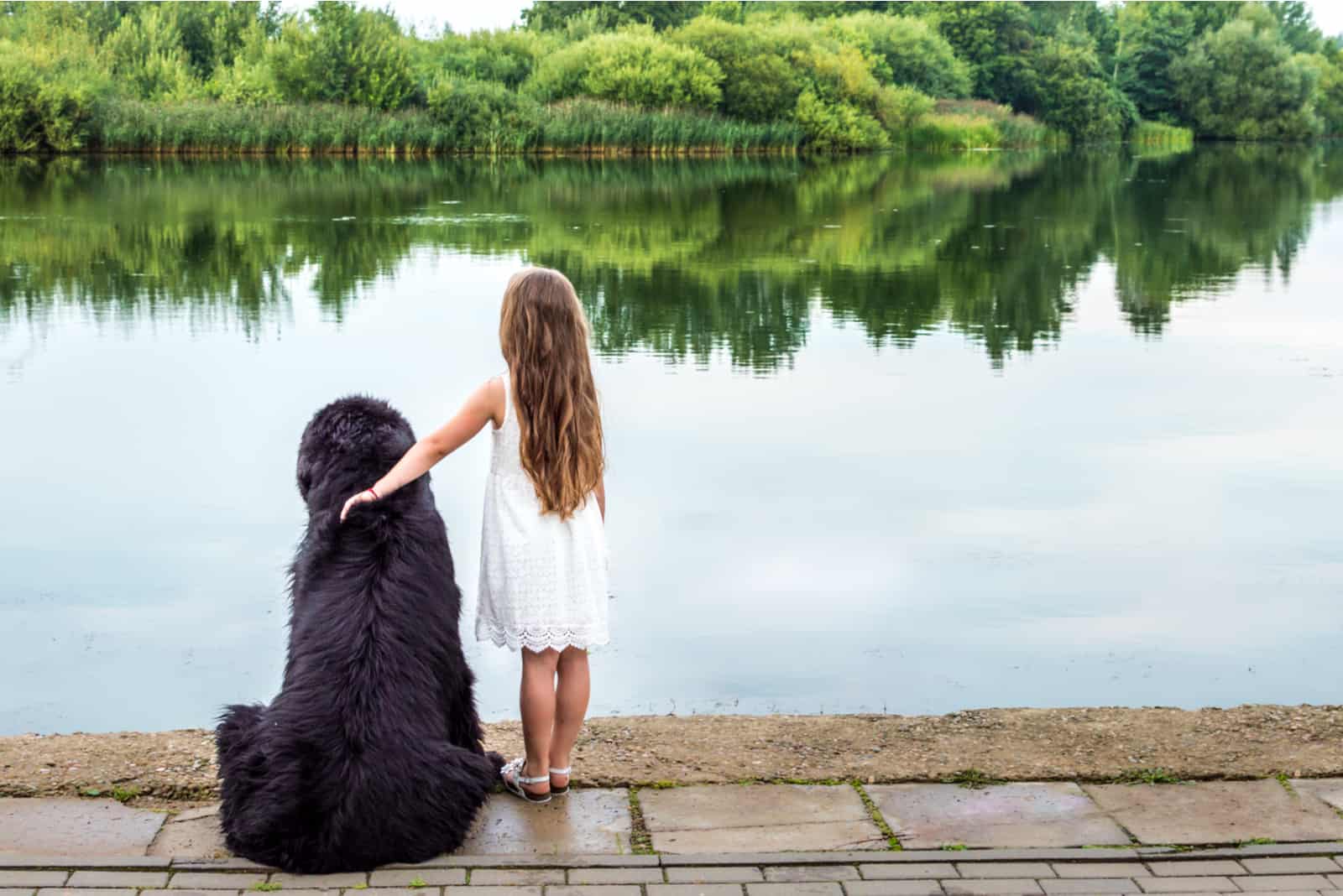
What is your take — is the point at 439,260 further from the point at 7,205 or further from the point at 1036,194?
the point at 1036,194

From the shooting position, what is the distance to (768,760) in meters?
4.32

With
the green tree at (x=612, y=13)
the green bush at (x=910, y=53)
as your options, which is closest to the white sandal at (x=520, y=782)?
the green bush at (x=910, y=53)

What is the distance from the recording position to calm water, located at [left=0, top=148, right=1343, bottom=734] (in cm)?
626

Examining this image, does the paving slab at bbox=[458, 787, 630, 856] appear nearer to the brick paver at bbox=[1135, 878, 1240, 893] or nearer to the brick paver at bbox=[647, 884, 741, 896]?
the brick paver at bbox=[647, 884, 741, 896]

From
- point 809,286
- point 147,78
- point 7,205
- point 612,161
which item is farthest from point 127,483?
point 147,78

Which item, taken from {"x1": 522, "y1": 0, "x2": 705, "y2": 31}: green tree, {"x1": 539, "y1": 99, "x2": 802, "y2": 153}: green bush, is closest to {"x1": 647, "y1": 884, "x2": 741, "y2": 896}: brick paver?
{"x1": 539, "y1": 99, "x2": 802, "y2": 153}: green bush

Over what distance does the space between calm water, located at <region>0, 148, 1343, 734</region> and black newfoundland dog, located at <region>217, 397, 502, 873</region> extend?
2049 millimetres

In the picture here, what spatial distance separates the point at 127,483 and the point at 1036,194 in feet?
83.6

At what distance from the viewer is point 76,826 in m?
3.71

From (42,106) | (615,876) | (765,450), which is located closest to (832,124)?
(42,106)

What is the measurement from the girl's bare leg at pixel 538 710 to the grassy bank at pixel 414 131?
39526 millimetres

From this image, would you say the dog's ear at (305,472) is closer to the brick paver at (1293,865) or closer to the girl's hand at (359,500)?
the girl's hand at (359,500)

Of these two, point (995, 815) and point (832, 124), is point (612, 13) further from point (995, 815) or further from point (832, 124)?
point (995, 815)

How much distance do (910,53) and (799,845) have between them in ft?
196
